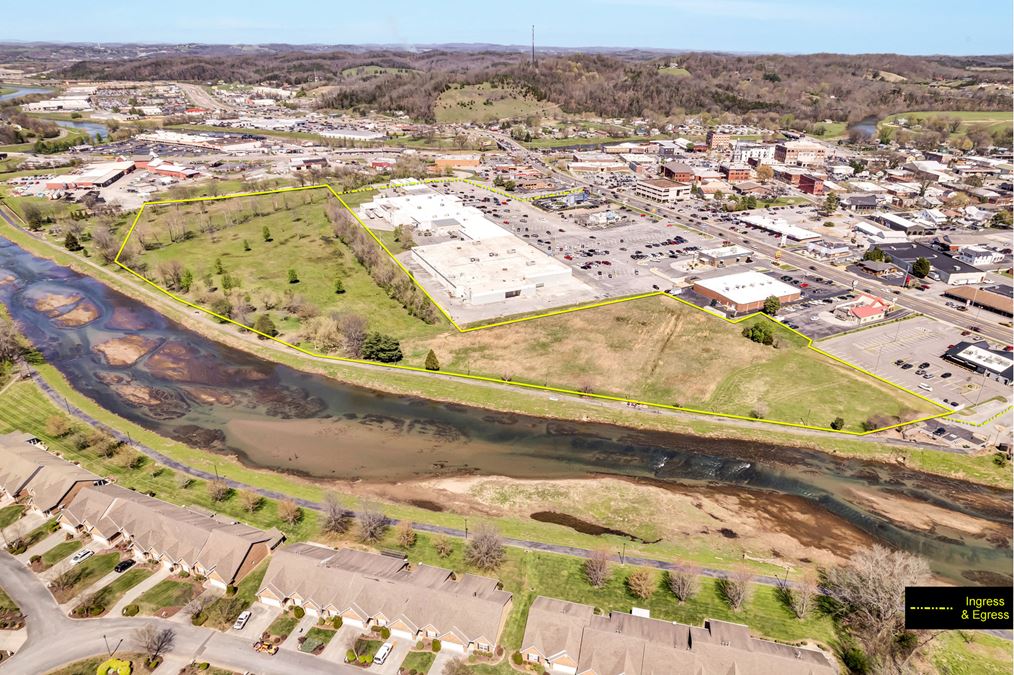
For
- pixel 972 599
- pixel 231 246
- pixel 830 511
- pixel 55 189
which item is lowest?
pixel 830 511

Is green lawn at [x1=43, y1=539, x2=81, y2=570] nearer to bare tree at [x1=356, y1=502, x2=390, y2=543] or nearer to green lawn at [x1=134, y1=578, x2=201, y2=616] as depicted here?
green lawn at [x1=134, y1=578, x2=201, y2=616]

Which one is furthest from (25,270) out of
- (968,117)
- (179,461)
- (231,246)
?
(968,117)

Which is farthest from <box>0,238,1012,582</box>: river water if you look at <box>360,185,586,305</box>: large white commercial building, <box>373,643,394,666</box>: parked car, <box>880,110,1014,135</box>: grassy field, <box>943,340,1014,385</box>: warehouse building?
<box>880,110,1014,135</box>: grassy field

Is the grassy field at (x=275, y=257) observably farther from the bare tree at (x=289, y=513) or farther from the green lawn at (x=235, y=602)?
the green lawn at (x=235, y=602)

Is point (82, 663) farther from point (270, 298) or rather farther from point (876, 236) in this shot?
point (876, 236)

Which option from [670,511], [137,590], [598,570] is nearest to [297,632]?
[137,590]
